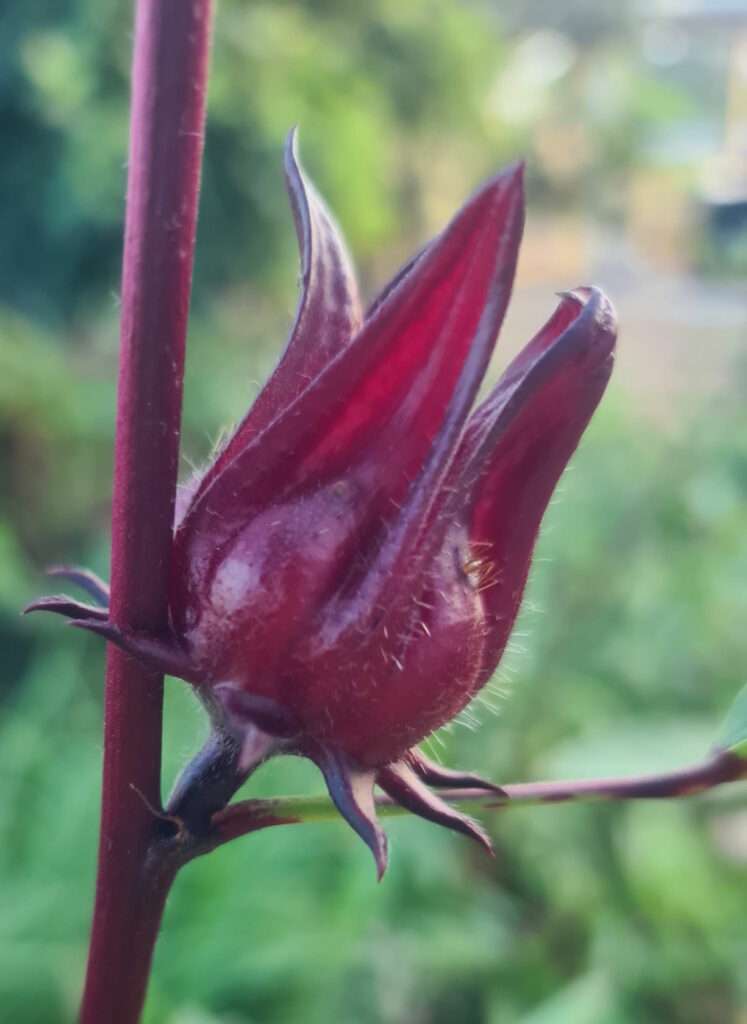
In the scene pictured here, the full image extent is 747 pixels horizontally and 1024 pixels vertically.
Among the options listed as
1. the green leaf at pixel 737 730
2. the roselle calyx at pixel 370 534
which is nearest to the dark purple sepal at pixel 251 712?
the roselle calyx at pixel 370 534

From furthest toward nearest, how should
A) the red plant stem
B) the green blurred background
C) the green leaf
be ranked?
the green blurred background, the green leaf, the red plant stem

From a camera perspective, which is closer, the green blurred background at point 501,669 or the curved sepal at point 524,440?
the curved sepal at point 524,440

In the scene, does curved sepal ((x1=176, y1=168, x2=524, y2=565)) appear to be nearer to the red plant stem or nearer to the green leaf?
the red plant stem

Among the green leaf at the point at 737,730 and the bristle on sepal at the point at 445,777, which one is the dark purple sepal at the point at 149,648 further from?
the green leaf at the point at 737,730

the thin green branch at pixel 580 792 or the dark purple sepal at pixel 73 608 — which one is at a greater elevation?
the dark purple sepal at pixel 73 608

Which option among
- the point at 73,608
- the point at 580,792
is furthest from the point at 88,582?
the point at 580,792

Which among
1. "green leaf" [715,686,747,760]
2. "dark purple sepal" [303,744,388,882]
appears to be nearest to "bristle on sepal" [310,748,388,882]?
"dark purple sepal" [303,744,388,882]

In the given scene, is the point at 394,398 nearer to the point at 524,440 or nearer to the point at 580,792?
the point at 524,440
